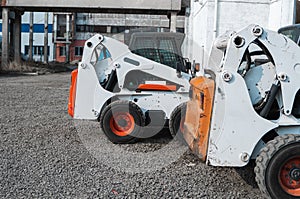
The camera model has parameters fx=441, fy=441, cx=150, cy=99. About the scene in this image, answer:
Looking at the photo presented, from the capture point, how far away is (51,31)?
47688 mm

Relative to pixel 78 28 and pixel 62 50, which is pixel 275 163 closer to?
pixel 78 28

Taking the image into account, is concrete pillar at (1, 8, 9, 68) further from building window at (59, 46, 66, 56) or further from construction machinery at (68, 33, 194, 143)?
building window at (59, 46, 66, 56)

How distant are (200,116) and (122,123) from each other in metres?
2.44

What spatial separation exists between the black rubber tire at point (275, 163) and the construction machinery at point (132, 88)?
2.79 meters

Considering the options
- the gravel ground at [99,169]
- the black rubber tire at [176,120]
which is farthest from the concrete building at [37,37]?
the black rubber tire at [176,120]

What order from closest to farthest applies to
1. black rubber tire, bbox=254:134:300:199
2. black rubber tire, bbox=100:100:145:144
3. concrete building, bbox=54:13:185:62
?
1. black rubber tire, bbox=254:134:300:199
2. black rubber tire, bbox=100:100:145:144
3. concrete building, bbox=54:13:185:62

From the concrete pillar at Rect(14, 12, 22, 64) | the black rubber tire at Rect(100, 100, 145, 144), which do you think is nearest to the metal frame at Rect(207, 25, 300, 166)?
the black rubber tire at Rect(100, 100, 145, 144)

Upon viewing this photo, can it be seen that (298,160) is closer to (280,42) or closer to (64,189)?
(280,42)

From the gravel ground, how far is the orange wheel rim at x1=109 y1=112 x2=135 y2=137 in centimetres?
24

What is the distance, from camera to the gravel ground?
15.4 feet

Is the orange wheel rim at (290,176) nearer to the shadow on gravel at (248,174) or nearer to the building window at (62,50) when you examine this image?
the shadow on gravel at (248,174)

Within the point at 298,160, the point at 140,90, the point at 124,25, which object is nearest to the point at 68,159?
the point at 140,90

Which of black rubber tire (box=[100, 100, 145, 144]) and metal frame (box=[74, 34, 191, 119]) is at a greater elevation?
metal frame (box=[74, 34, 191, 119])

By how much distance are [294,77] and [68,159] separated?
3136 mm
